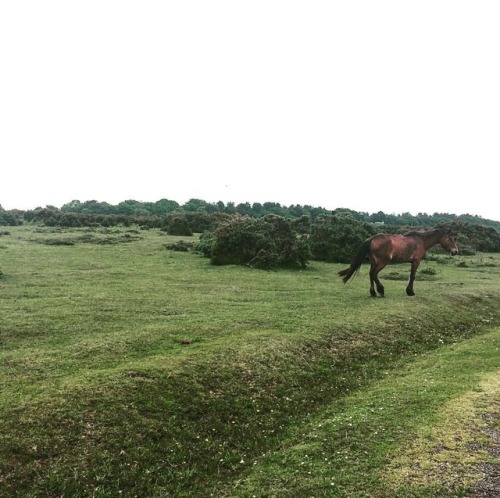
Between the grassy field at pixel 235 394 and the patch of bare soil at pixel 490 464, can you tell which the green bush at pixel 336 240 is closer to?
the grassy field at pixel 235 394

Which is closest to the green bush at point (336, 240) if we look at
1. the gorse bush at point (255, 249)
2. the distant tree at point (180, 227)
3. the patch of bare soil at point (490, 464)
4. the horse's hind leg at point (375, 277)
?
the gorse bush at point (255, 249)

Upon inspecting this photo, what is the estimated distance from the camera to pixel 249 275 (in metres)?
25.7

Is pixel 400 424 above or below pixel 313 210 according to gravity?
below

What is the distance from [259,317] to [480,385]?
685 centimetres

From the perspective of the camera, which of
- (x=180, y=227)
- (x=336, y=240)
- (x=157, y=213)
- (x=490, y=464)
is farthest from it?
(x=157, y=213)

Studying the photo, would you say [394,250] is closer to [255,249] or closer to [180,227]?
[255,249]

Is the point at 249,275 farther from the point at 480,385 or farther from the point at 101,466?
the point at 101,466

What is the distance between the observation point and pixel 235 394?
10.0 metres

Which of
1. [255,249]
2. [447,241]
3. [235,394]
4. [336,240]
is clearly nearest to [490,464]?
[235,394]

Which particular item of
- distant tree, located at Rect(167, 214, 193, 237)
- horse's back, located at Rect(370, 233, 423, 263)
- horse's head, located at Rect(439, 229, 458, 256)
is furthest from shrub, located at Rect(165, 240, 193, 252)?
horse's head, located at Rect(439, 229, 458, 256)

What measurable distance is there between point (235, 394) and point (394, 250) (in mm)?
13106

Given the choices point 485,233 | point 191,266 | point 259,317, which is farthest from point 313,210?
point 259,317

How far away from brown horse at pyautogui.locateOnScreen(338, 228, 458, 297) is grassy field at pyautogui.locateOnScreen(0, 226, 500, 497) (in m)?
1.87

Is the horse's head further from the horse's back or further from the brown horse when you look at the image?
the horse's back
